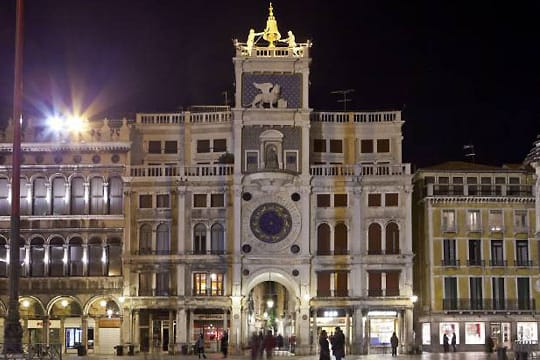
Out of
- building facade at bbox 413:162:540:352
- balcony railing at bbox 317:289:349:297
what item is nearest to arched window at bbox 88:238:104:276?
balcony railing at bbox 317:289:349:297

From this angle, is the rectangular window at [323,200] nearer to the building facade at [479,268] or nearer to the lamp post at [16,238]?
the building facade at [479,268]

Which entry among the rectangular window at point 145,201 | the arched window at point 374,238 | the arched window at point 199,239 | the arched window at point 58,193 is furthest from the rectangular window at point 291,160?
the arched window at point 58,193

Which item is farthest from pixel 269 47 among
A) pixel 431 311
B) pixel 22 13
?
pixel 22 13

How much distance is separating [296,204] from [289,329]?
996 cm

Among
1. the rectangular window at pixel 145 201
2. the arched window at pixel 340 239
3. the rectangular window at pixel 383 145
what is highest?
the rectangular window at pixel 383 145

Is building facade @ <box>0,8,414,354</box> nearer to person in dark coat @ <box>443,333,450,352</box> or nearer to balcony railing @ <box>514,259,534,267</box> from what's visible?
person in dark coat @ <box>443,333,450,352</box>

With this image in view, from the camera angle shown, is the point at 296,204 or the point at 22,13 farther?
the point at 296,204

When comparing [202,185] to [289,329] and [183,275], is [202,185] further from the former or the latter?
[289,329]

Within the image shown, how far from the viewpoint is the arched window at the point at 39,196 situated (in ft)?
256

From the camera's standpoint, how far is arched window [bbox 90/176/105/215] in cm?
7794

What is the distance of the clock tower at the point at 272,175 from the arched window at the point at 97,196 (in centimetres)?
926

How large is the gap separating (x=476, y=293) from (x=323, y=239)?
11.9m

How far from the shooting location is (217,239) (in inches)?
3063

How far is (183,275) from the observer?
7706 centimetres
